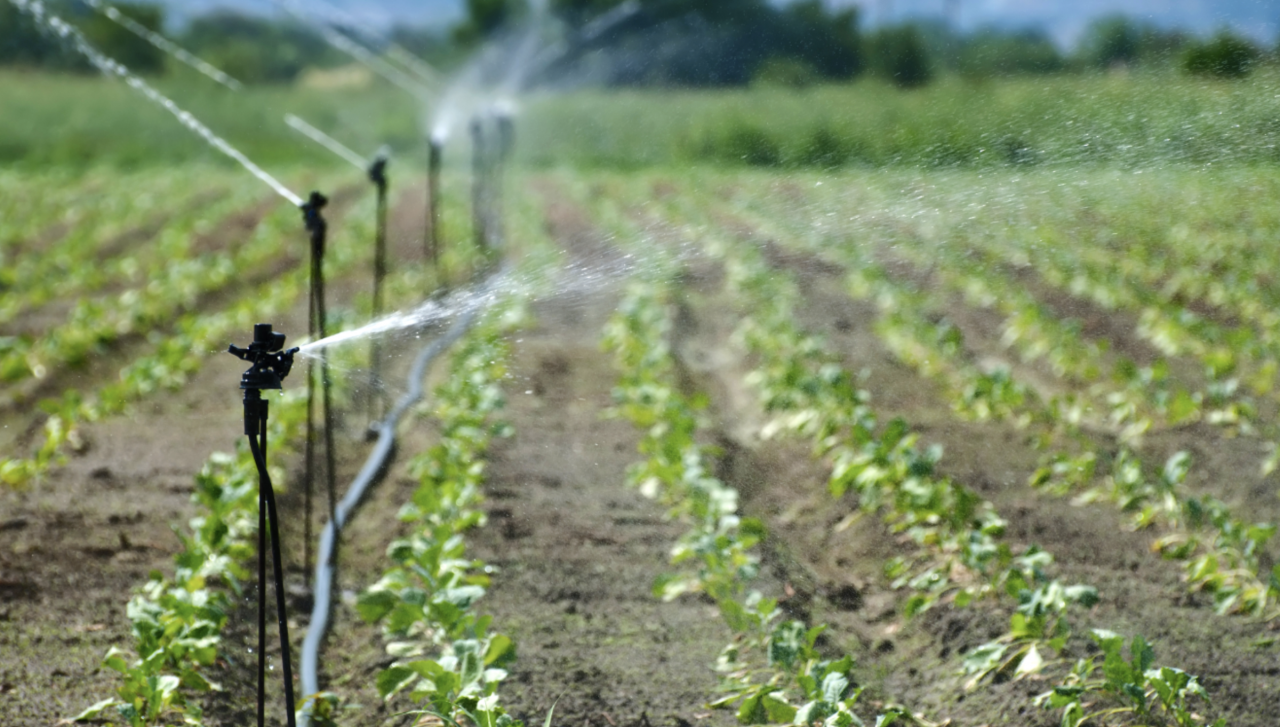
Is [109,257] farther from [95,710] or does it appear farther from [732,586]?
[95,710]

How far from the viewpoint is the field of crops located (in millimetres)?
3354

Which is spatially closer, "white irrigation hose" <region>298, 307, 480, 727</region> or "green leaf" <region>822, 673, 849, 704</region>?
"green leaf" <region>822, 673, 849, 704</region>

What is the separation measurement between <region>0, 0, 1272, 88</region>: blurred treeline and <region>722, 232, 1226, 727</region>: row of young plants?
393cm

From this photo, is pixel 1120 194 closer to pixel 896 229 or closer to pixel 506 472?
pixel 896 229

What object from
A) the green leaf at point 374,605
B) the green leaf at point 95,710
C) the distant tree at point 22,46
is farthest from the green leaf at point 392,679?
the distant tree at point 22,46

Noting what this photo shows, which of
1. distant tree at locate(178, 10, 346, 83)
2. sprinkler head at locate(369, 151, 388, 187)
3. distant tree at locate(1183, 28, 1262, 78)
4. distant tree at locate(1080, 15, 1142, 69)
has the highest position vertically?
distant tree at locate(178, 10, 346, 83)

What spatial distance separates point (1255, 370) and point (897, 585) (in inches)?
160

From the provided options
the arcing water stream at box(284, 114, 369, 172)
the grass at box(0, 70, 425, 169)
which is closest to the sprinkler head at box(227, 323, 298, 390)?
the arcing water stream at box(284, 114, 369, 172)

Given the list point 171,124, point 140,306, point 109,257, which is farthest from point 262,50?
point 140,306

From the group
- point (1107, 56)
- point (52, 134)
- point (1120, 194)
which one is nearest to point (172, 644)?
point (1107, 56)

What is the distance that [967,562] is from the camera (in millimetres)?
3967

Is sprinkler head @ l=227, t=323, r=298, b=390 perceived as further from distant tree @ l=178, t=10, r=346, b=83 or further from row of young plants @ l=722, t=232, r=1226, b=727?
distant tree @ l=178, t=10, r=346, b=83

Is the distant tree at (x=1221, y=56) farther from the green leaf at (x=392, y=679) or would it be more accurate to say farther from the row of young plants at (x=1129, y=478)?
the green leaf at (x=392, y=679)

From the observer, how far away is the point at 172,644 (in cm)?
319
